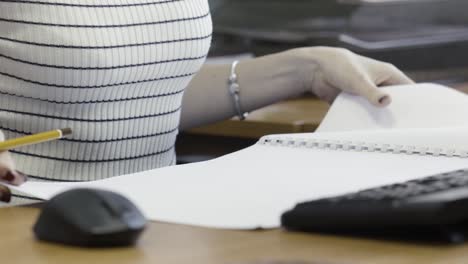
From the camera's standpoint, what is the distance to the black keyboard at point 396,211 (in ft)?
2.22

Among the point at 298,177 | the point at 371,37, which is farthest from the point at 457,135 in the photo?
the point at 371,37

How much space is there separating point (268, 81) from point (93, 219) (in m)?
0.84

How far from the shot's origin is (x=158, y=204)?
0.82m

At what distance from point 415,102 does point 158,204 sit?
51 centimetres

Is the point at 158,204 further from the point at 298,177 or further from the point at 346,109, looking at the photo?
the point at 346,109

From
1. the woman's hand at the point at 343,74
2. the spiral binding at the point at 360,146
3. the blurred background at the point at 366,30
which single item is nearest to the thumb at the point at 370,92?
the woman's hand at the point at 343,74

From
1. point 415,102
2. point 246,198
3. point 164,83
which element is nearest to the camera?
point 246,198

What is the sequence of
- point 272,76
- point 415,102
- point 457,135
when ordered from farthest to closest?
point 272,76, point 415,102, point 457,135

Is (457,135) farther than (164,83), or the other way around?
(164,83)

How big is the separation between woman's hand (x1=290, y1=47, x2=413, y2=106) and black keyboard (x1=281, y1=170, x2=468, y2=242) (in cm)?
54

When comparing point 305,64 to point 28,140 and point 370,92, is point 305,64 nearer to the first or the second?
point 370,92

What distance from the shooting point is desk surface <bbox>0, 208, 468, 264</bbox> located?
2.16 feet

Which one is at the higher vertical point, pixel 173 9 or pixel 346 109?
pixel 173 9

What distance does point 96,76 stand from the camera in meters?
1.23
